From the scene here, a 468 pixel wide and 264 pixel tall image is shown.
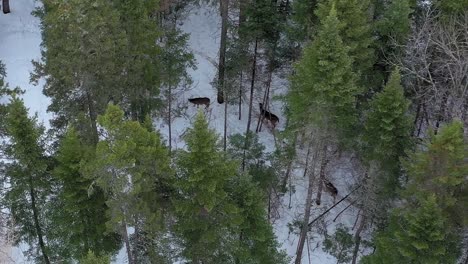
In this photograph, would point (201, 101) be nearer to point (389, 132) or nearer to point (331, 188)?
point (331, 188)

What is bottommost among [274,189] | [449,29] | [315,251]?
[315,251]

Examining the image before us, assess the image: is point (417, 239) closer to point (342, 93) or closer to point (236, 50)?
point (342, 93)

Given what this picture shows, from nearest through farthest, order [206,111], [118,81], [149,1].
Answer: [118,81], [149,1], [206,111]

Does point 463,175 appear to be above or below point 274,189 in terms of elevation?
below

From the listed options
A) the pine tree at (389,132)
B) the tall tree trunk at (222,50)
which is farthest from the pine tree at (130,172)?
the tall tree trunk at (222,50)

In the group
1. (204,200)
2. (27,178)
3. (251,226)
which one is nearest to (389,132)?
(251,226)

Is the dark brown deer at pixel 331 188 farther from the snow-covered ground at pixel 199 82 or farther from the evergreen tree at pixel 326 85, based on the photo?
the evergreen tree at pixel 326 85

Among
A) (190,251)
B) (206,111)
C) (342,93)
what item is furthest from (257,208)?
(206,111)
